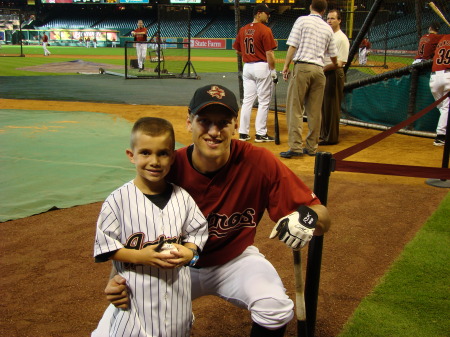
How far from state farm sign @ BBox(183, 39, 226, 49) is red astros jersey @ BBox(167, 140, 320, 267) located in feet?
138

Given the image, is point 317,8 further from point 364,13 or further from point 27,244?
point 364,13

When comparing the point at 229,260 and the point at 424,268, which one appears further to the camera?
the point at 424,268

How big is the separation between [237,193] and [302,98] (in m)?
4.95

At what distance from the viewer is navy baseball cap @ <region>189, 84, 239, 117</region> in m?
2.34

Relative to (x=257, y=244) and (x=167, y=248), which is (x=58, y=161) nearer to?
(x=257, y=244)

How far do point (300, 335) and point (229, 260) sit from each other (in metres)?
0.53

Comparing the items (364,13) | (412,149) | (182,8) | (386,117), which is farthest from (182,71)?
(412,149)

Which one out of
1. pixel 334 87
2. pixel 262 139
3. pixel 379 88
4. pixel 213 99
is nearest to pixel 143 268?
pixel 213 99

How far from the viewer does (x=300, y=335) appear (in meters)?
2.52

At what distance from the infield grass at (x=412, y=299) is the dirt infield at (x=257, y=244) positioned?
85 millimetres

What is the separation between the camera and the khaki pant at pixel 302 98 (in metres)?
7.04

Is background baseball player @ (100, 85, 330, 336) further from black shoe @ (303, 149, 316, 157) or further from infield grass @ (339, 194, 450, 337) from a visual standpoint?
black shoe @ (303, 149, 316, 157)

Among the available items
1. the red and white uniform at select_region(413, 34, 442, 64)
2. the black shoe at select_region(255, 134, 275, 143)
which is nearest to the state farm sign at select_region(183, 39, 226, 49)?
the red and white uniform at select_region(413, 34, 442, 64)

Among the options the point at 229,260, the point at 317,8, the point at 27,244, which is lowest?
the point at 27,244
